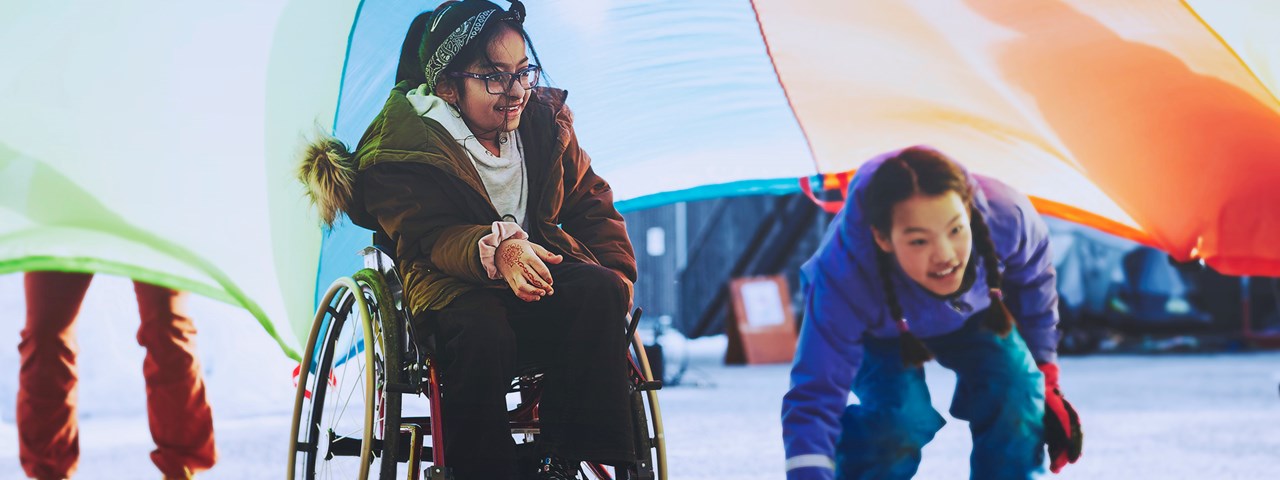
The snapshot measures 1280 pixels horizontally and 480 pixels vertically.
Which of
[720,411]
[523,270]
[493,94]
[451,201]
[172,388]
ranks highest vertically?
[493,94]

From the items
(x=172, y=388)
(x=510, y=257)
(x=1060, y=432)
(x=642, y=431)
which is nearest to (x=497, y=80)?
(x=510, y=257)

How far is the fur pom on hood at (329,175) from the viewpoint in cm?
202

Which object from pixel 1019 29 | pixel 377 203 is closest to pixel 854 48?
pixel 1019 29

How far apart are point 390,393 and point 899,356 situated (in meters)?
0.75

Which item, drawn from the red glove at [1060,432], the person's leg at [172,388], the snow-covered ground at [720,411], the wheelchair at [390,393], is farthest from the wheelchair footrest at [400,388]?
the snow-covered ground at [720,411]

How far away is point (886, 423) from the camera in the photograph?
6.35 ft

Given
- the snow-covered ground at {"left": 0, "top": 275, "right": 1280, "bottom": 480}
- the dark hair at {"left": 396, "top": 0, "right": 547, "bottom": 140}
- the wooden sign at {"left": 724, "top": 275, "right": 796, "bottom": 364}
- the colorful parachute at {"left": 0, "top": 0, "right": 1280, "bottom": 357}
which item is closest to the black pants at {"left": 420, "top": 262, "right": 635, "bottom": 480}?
the dark hair at {"left": 396, "top": 0, "right": 547, "bottom": 140}

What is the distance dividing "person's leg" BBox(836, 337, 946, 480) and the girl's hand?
49cm

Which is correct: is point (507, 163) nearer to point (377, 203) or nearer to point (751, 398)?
point (377, 203)

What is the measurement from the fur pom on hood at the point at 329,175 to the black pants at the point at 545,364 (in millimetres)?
237

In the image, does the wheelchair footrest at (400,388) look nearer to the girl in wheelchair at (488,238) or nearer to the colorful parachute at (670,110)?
the girl in wheelchair at (488,238)

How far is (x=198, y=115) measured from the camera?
251 cm

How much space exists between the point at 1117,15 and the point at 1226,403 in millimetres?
3706

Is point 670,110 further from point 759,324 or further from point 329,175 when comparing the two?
point 759,324
